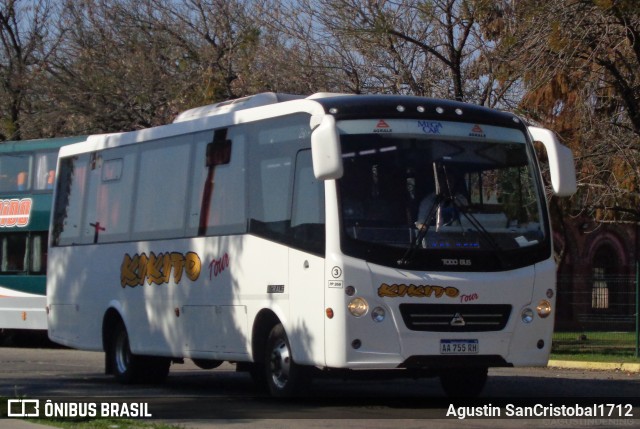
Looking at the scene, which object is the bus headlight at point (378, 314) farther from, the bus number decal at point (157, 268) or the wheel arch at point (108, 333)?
the wheel arch at point (108, 333)

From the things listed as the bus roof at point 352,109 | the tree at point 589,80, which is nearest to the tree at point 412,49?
the tree at point 589,80

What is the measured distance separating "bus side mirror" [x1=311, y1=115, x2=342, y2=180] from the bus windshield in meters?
0.51

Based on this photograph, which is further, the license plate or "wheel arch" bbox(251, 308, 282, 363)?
"wheel arch" bbox(251, 308, 282, 363)

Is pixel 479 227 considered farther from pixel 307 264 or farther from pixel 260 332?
pixel 260 332

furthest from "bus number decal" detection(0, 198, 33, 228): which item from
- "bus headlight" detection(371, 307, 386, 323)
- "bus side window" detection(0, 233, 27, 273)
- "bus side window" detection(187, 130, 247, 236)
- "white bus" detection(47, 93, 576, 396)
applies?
"bus headlight" detection(371, 307, 386, 323)

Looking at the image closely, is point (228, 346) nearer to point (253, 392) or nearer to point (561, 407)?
point (253, 392)

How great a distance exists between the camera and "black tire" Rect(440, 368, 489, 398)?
13.3 meters

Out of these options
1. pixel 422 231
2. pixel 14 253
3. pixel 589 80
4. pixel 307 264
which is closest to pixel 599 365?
pixel 589 80

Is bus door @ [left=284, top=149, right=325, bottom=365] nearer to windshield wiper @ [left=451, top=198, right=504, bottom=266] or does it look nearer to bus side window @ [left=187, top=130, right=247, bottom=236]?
bus side window @ [left=187, top=130, right=247, bottom=236]

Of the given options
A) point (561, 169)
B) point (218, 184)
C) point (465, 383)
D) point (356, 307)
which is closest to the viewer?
point (356, 307)

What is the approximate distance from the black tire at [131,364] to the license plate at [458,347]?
18.1 ft

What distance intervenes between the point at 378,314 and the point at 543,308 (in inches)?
77.1

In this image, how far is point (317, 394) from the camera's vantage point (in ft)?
46.0

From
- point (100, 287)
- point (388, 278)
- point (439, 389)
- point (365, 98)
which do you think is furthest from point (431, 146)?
point (100, 287)
